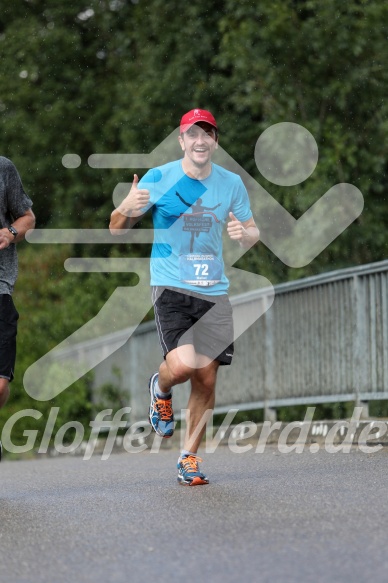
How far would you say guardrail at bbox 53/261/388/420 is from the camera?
10.5 meters

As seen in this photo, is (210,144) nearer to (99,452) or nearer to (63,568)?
(63,568)

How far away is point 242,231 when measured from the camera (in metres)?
7.89

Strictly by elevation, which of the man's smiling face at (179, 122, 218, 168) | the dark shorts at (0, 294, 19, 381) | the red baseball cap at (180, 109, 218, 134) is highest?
the red baseball cap at (180, 109, 218, 134)

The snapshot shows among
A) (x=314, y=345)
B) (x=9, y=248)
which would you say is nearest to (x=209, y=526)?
(x=9, y=248)

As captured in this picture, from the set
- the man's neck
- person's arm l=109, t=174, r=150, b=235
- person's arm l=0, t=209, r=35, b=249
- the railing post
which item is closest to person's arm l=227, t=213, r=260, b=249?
the man's neck

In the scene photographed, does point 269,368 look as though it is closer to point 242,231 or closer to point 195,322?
point 195,322

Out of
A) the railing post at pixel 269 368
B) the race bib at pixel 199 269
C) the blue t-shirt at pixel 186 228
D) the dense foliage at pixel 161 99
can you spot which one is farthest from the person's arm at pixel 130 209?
the dense foliage at pixel 161 99

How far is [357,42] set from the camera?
57.3ft

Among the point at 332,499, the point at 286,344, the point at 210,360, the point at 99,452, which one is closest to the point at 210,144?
the point at 210,360

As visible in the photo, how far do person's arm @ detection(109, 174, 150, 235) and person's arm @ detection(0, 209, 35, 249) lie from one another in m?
0.49

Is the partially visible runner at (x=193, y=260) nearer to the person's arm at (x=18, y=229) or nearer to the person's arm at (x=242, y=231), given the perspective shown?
the person's arm at (x=242, y=231)

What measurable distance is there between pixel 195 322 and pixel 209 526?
248 centimetres

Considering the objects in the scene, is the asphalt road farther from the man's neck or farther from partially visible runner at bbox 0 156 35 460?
the man's neck

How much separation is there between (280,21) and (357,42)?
1.05 metres
